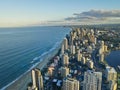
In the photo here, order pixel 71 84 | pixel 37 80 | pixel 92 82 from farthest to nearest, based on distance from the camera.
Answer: pixel 37 80, pixel 92 82, pixel 71 84

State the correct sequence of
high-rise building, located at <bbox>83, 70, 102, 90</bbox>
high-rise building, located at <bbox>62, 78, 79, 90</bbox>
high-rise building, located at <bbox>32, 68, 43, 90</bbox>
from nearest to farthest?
high-rise building, located at <bbox>62, 78, 79, 90</bbox>, high-rise building, located at <bbox>83, 70, 102, 90</bbox>, high-rise building, located at <bbox>32, 68, 43, 90</bbox>

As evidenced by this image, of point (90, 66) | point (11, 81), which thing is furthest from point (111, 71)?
point (11, 81)

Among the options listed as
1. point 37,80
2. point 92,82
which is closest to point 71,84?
point 92,82

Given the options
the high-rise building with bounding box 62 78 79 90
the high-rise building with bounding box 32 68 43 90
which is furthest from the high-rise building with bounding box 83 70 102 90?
the high-rise building with bounding box 32 68 43 90

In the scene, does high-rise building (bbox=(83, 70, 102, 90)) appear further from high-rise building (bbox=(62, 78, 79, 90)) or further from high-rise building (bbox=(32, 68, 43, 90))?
high-rise building (bbox=(32, 68, 43, 90))

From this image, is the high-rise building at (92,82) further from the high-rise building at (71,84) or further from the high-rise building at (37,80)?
the high-rise building at (37,80)

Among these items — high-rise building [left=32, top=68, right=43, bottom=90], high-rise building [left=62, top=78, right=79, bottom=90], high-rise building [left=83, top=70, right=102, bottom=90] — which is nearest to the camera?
high-rise building [left=62, top=78, right=79, bottom=90]

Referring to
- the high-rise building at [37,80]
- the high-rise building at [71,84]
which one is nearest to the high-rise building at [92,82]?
the high-rise building at [71,84]

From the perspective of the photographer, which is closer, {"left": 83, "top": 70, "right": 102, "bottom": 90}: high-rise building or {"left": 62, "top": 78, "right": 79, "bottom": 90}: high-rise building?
{"left": 62, "top": 78, "right": 79, "bottom": 90}: high-rise building

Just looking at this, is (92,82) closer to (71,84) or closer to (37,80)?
(71,84)

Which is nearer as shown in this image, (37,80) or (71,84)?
(71,84)

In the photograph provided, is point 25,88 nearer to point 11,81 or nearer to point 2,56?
point 11,81
